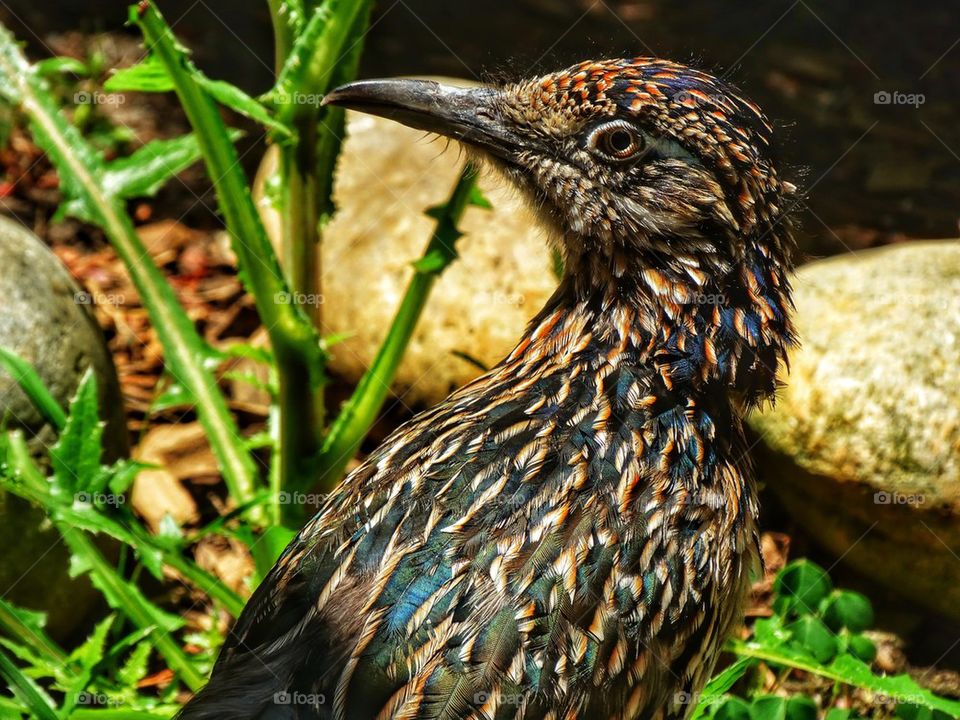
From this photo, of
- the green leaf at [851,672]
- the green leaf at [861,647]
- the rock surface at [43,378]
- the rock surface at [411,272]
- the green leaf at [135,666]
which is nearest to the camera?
the green leaf at [851,672]

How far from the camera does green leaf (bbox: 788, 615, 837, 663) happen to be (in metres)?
3.83

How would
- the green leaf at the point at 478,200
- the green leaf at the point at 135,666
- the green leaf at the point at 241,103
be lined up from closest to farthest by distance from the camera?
the green leaf at the point at 241,103, the green leaf at the point at 135,666, the green leaf at the point at 478,200

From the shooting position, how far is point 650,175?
2994 mm

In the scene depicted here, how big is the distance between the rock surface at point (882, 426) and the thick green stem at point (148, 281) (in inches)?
82.3

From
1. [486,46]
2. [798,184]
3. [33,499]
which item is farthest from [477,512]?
[486,46]

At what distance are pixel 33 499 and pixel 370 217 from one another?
2464 millimetres

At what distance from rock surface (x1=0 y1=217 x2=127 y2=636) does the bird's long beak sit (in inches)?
69.9

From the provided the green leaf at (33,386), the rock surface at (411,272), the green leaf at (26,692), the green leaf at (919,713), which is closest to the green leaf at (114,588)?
the green leaf at (33,386)

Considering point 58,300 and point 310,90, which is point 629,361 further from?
point 58,300

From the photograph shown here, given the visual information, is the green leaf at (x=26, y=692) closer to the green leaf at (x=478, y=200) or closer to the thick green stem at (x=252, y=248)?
the thick green stem at (x=252, y=248)

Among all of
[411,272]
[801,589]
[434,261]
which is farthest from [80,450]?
[801,589]

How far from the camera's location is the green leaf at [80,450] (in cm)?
365

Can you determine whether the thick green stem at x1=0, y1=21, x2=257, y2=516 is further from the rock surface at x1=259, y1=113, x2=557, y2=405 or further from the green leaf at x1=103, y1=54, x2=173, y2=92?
the rock surface at x1=259, y1=113, x2=557, y2=405

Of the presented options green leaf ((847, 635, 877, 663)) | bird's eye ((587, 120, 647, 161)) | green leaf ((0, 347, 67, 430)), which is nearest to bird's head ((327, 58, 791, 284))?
bird's eye ((587, 120, 647, 161))
